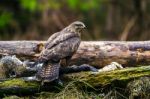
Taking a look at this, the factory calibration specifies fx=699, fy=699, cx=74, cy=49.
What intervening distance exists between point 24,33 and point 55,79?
982cm

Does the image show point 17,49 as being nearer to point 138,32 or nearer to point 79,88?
point 79,88

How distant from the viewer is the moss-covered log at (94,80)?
9.25 m

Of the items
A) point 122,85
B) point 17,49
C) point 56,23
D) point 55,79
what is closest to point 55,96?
point 55,79

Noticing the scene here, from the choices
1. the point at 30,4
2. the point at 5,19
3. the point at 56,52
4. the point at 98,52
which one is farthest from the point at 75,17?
the point at 56,52

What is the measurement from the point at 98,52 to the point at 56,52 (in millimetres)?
1437

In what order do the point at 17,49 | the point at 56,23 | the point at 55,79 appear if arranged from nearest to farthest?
the point at 55,79, the point at 17,49, the point at 56,23

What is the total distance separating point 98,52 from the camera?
10.6 m

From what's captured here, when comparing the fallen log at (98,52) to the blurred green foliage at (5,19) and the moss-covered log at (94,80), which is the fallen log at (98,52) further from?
the blurred green foliage at (5,19)

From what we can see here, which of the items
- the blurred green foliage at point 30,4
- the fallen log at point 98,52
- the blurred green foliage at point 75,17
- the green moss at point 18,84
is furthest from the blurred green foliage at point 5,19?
the green moss at point 18,84

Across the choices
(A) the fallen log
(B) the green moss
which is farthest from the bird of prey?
(A) the fallen log

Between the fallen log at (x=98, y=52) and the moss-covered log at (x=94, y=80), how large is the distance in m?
1.18

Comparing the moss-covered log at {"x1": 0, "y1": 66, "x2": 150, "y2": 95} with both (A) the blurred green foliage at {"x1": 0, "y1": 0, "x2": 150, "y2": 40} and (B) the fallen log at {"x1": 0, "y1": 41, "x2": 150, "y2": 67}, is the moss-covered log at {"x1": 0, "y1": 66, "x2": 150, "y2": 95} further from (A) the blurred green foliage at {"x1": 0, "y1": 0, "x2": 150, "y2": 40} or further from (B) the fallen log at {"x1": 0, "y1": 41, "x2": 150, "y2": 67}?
(A) the blurred green foliage at {"x1": 0, "y1": 0, "x2": 150, "y2": 40}

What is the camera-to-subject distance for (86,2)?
63.0ft

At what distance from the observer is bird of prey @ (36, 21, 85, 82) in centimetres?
909
